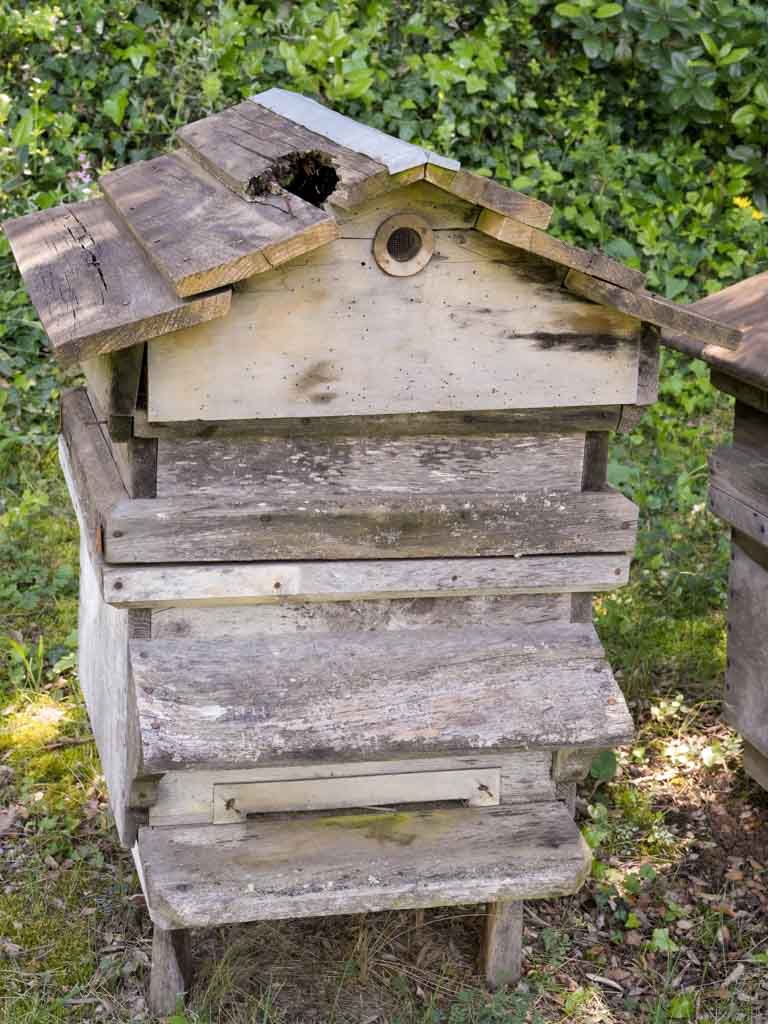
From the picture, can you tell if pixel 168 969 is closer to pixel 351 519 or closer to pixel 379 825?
pixel 379 825

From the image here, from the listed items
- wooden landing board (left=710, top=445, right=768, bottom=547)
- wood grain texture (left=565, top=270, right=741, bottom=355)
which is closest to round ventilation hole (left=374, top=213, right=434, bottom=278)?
wood grain texture (left=565, top=270, right=741, bottom=355)

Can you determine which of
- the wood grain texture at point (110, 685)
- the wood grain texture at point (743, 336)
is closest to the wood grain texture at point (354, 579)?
the wood grain texture at point (110, 685)

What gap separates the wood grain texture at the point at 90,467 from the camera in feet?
9.65

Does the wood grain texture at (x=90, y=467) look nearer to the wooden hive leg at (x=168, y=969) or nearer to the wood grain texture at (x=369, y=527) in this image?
the wood grain texture at (x=369, y=527)

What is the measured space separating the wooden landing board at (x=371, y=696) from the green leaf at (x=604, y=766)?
124cm

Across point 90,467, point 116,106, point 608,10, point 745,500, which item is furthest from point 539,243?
point 608,10

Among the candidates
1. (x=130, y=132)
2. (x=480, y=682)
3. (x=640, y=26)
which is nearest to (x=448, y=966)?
(x=480, y=682)

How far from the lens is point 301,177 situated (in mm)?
3002

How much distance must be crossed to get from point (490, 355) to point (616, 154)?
500cm

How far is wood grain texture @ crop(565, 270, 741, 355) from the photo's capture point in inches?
111

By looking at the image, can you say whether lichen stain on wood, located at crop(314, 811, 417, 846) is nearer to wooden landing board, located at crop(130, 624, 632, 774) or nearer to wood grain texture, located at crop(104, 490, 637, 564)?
wooden landing board, located at crop(130, 624, 632, 774)

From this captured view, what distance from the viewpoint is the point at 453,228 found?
281 centimetres

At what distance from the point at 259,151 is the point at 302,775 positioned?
4.90 feet

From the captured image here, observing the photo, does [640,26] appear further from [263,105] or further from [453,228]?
[453,228]
